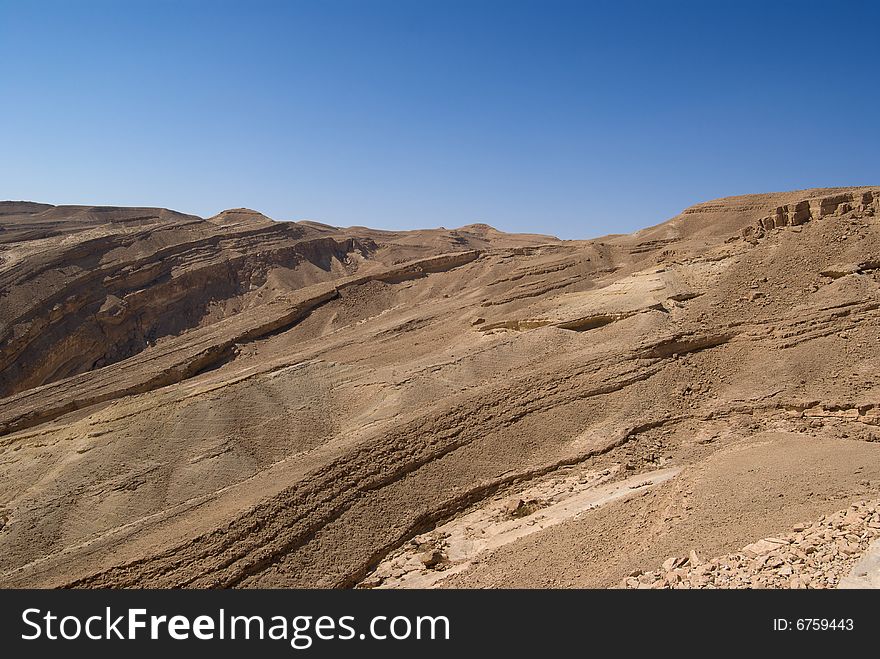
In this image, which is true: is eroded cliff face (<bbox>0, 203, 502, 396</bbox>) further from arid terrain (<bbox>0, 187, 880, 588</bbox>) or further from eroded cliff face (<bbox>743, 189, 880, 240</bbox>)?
eroded cliff face (<bbox>743, 189, 880, 240</bbox>)

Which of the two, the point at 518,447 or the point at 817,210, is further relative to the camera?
the point at 817,210

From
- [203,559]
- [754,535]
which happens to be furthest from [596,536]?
[203,559]

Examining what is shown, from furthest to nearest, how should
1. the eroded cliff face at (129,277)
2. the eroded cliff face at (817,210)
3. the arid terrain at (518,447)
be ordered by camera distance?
1. the eroded cliff face at (129,277)
2. the eroded cliff face at (817,210)
3. the arid terrain at (518,447)

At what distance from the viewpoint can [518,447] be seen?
11430mm

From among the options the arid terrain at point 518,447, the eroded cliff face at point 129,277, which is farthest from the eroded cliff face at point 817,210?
the eroded cliff face at point 129,277

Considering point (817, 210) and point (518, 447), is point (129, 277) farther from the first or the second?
point (817, 210)

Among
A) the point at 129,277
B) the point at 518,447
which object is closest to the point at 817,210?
the point at 518,447

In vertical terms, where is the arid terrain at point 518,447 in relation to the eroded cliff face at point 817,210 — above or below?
below

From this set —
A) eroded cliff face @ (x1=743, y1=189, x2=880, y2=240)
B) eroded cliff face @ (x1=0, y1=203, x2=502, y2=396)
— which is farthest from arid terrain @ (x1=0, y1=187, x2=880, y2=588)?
eroded cliff face @ (x1=0, y1=203, x2=502, y2=396)

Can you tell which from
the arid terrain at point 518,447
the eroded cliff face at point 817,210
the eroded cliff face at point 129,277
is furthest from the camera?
the eroded cliff face at point 129,277

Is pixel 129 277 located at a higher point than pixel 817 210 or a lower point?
higher

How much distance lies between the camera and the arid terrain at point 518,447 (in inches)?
309

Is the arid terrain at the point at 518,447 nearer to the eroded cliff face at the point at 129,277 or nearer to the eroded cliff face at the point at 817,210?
the eroded cliff face at the point at 817,210

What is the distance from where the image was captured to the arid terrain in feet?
25.8
